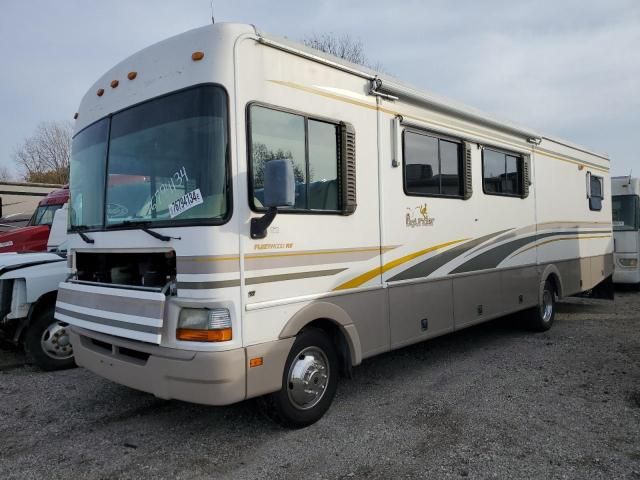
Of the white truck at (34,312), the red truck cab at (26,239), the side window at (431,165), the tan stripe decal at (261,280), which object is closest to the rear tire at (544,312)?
the side window at (431,165)

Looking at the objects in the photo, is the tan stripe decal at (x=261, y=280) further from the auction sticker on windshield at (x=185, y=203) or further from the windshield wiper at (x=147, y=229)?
the auction sticker on windshield at (x=185, y=203)

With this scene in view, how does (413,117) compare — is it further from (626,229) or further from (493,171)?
(626,229)

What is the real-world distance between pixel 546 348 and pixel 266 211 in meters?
4.74

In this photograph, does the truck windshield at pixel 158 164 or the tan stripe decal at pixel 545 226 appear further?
the tan stripe decal at pixel 545 226

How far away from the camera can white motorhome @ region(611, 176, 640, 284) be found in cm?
1141

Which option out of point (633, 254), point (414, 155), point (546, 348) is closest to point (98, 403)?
point (414, 155)

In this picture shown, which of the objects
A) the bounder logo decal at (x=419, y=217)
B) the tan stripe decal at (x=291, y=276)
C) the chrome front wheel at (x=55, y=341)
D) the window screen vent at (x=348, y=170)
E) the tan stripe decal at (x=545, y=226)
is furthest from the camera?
the tan stripe decal at (x=545, y=226)

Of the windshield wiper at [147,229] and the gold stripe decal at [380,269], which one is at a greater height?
the windshield wiper at [147,229]

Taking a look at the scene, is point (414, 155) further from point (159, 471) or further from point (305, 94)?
point (159, 471)

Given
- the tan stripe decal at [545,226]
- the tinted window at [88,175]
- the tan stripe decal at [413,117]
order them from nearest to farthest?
the tan stripe decal at [413,117] → the tinted window at [88,175] → the tan stripe decal at [545,226]

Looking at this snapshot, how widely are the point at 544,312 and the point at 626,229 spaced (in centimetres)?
548

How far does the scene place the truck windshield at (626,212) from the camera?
11.6 m

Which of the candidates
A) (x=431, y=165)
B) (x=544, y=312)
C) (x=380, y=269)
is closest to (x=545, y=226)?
(x=544, y=312)

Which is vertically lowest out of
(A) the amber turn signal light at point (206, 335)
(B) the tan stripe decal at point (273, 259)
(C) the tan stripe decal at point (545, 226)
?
(A) the amber turn signal light at point (206, 335)
